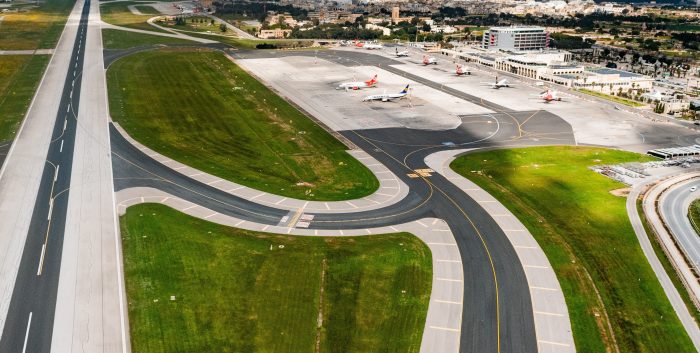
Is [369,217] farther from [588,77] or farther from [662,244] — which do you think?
[588,77]

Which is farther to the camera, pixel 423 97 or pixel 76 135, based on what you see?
pixel 423 97

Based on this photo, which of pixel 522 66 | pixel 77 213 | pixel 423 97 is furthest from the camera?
pixel 522 66

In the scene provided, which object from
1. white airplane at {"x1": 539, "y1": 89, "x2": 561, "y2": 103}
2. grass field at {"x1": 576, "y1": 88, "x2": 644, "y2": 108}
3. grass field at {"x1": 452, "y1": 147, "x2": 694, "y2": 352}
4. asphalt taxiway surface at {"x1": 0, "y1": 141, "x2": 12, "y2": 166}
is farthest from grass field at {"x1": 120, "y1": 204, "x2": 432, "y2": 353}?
grass field at {"x1": 576, "y1": 88, "x2": 644, "y2": 108}

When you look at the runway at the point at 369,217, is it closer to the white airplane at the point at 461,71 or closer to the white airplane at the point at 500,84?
the white airplane at the point at 500,84

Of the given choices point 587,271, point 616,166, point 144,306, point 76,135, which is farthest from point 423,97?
point 144,306

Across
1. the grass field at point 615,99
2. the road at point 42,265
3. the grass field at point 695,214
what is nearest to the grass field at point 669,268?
the grass field at point 695,214

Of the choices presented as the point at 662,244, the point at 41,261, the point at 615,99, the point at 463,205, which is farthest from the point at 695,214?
the point at 41,261

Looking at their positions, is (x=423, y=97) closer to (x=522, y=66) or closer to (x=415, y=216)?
(x=522, y=66)
